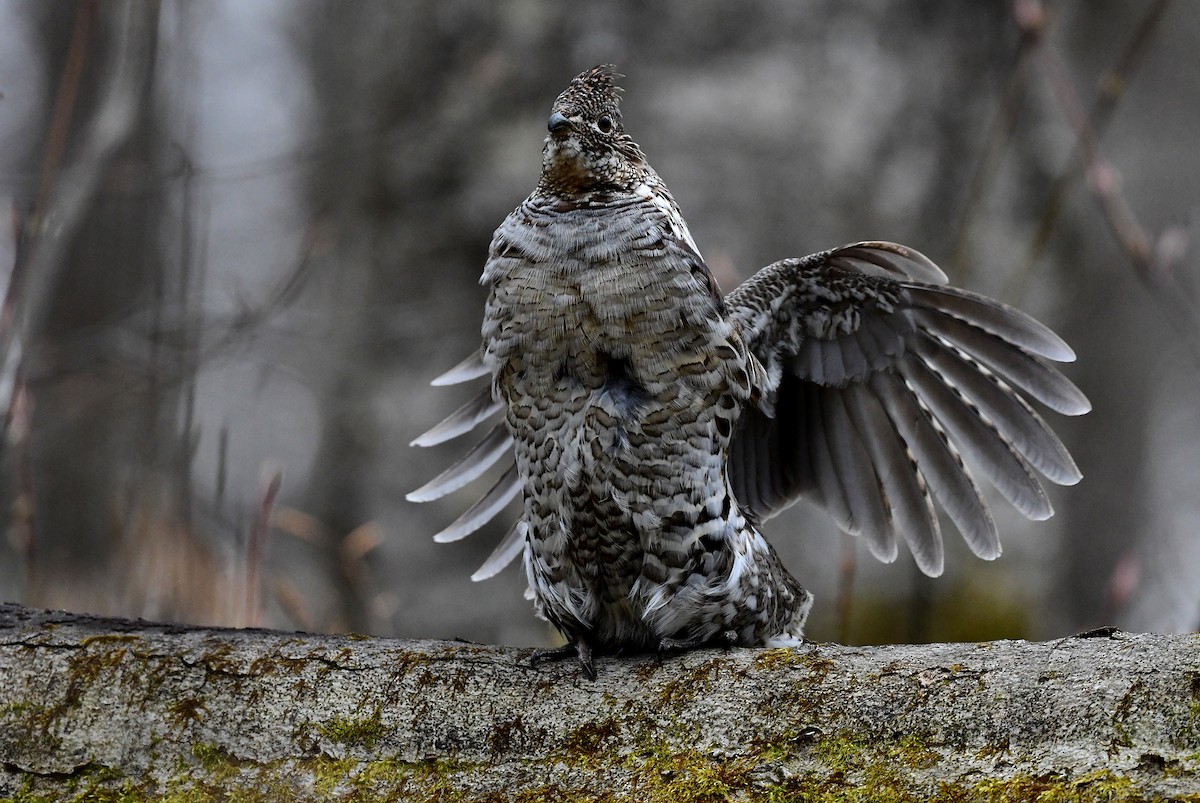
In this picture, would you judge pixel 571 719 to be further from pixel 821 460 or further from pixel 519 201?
pixel 519 201

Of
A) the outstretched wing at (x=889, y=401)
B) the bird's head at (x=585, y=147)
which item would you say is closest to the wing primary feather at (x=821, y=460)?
the outstretched wing at (x=889, y=401)

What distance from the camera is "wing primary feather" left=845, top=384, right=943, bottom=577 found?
347 centimetres

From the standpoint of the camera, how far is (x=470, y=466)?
3.63 meters

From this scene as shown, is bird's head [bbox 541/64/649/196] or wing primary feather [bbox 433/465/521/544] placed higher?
bird's head [bbox 541/64/649/196]

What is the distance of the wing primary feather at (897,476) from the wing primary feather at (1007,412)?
233 millimetres

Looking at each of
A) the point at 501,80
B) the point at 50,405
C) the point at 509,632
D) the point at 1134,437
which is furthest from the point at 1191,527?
the point at 50,405

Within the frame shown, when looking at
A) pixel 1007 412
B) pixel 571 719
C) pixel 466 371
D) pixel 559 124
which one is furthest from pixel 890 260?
pixel 571 719

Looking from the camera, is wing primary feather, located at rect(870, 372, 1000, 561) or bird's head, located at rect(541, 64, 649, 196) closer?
bird's head, located at rect(541, 64, 649, 196)

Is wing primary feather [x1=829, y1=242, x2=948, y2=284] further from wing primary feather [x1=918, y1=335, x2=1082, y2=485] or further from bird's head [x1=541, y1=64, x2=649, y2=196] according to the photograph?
bird's head [x1=541, y1=64, x2=649, y2=196]

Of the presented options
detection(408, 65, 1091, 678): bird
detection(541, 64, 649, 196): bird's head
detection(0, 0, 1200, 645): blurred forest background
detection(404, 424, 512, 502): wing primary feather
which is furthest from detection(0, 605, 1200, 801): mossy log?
detection(0, 0, 1200, 645): blurred forest background

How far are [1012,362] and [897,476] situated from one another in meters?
0.50

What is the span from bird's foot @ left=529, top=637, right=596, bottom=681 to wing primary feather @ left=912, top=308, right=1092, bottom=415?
1475 mm

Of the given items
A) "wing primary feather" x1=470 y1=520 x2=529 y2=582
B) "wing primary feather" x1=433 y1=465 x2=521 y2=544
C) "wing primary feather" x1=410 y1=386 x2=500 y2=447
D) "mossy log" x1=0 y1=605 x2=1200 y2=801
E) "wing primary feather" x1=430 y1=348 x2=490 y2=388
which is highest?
"wing primary feather" x1=430 y1=348 x2=490 y2=388

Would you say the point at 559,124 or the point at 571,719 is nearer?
the point at 571,719
